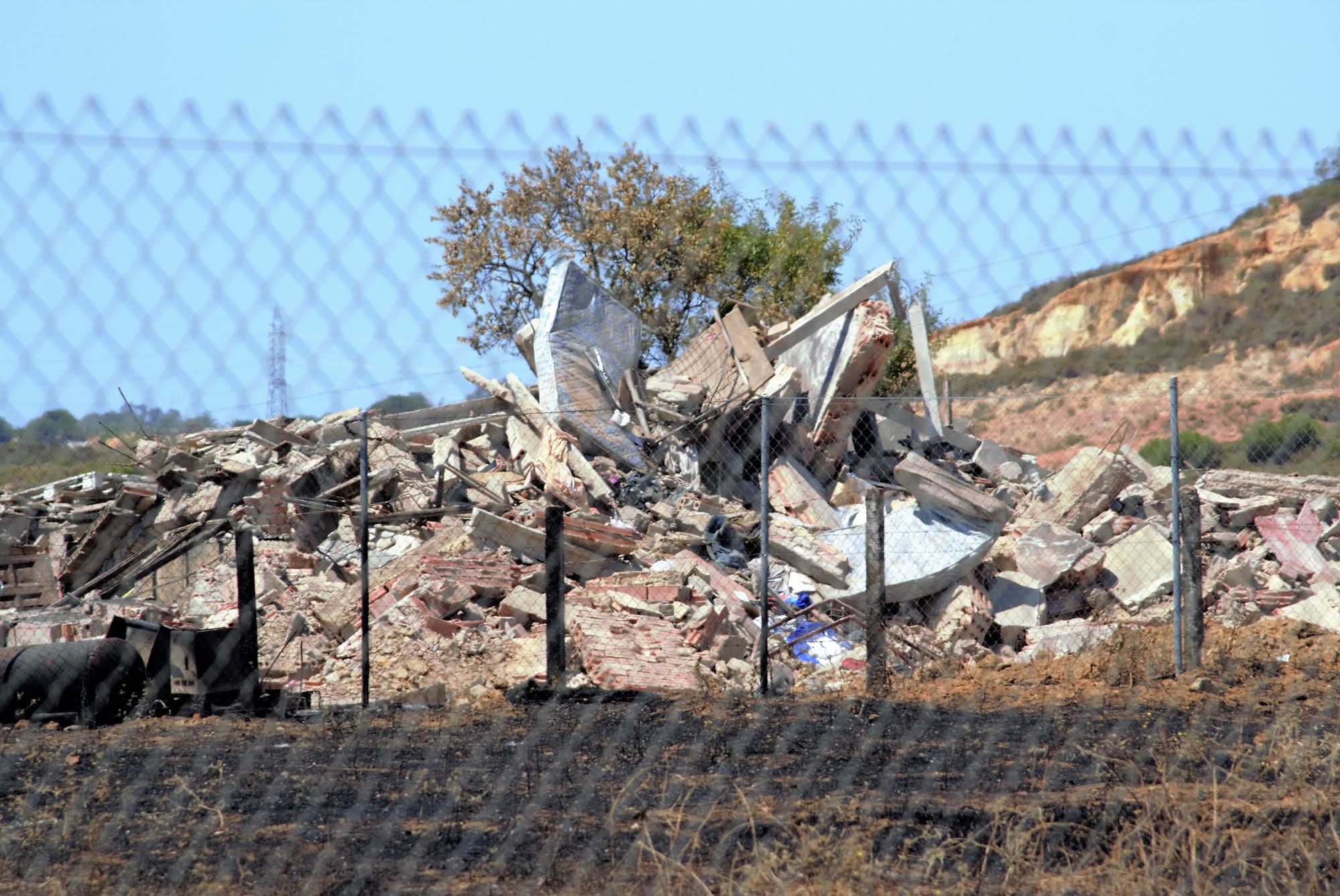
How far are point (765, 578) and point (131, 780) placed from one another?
3742 mm

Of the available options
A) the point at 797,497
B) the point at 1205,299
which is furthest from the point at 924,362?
the point at 1205,299

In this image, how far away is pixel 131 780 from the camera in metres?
4.51

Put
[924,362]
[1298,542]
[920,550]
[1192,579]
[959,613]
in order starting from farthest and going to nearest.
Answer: [924,362] < [1298,542] < [920,550] < [959,613] < [1192,579]

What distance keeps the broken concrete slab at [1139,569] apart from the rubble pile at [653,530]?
0.03 metres

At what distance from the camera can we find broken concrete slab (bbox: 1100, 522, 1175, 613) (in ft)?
32.5

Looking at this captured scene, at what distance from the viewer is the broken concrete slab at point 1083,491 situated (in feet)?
37.3

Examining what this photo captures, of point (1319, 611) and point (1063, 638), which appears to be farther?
point (1319, 611)

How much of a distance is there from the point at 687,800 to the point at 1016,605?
21.0 ft

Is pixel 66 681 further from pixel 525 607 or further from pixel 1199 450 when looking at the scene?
pixel 1199 450

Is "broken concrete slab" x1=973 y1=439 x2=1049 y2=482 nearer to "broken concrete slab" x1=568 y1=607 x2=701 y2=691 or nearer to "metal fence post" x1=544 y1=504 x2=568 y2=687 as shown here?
"broken concrete slab" x1=568 y1=607 x2=701 y2=691

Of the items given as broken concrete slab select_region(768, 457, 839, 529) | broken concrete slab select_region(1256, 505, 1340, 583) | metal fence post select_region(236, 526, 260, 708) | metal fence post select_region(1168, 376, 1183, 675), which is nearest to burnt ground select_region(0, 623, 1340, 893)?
metal fence post select_region(236, 526, 260, 708)

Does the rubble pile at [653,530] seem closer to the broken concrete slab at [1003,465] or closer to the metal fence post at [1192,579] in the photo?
the broken concrete slab at [1003,465]

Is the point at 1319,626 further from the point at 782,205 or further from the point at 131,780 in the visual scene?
the point at 131,780

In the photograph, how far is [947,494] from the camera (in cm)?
953
